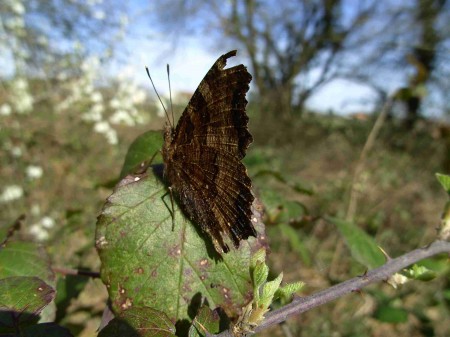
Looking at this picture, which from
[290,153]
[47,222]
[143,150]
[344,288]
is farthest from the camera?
[290,153]

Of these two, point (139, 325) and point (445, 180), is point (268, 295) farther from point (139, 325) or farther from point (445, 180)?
point (445, 180)

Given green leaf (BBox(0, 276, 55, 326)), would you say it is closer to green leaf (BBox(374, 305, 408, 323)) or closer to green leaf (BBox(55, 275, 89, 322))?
green leaf (BBox(55, 275, 89, 322))

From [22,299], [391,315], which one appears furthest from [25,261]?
[391,315]

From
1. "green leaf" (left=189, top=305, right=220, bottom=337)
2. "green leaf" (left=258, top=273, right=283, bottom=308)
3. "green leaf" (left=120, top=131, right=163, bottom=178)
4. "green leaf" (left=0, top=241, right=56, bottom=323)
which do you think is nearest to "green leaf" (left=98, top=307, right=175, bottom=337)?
"green leaf" (left=189, top=305, right=220, bottom=337)

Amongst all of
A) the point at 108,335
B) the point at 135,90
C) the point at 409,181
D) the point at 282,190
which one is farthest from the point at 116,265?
the point at 409,181

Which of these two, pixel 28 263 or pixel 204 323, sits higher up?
pixel 28 263

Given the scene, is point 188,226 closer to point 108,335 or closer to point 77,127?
point 108,335

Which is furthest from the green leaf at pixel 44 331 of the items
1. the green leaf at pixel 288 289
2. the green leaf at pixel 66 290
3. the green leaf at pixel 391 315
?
the green leaf at pixel 391 315

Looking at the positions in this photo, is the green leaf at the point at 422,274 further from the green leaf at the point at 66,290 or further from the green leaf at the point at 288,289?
the green leaf at the point at 66,290
